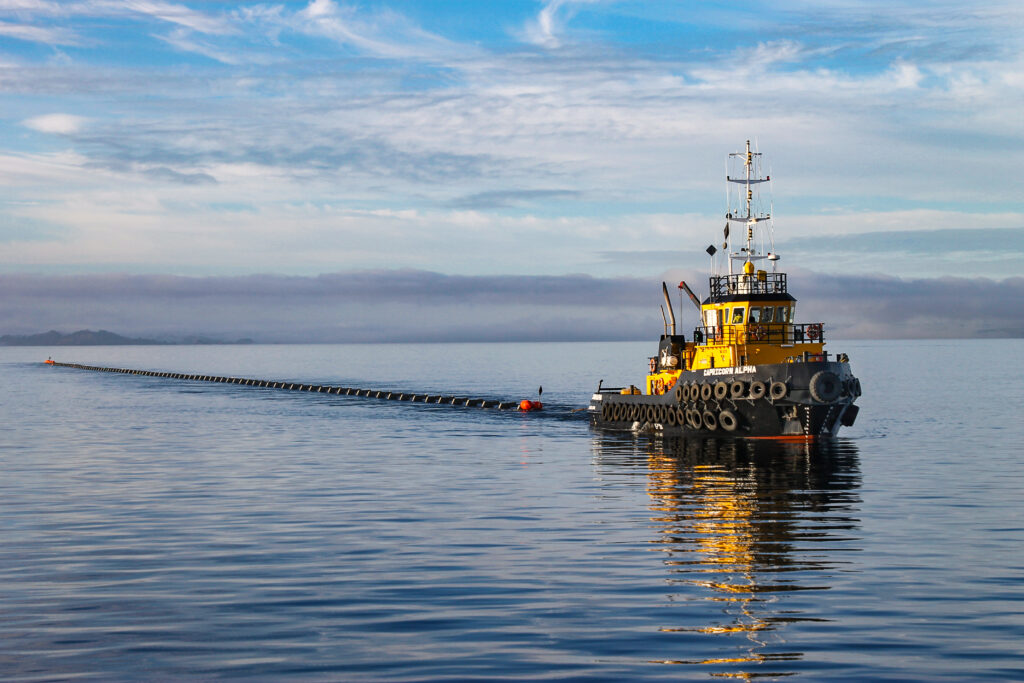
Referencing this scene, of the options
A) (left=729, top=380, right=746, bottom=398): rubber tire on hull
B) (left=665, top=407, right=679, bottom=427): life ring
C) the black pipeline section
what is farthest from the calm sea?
the black pipeline section

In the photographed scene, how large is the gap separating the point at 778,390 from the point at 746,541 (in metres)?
26.5

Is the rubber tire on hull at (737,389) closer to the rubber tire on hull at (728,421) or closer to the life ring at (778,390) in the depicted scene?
the rubber tire on hull at (728,421)

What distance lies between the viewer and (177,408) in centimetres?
9125

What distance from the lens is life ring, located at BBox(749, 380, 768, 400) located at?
51.8 m

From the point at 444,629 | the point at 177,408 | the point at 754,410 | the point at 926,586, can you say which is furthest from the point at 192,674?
the point at 177,408

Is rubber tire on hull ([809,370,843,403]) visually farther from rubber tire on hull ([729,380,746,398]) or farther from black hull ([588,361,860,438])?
rubber tire on hull ([729,380,746,398])

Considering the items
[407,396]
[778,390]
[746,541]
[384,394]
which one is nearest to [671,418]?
[778,390]

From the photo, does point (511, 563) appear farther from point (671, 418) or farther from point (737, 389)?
point (671, 418)

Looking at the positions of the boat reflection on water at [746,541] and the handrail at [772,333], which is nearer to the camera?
the boat reflection on water at [746,541]

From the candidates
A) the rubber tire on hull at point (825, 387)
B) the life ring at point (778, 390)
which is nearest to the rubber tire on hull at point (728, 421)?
the life ring at point (778, 390)

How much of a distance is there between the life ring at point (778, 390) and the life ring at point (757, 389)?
31cm

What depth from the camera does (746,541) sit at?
26141 mm

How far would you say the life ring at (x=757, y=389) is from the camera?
170ft

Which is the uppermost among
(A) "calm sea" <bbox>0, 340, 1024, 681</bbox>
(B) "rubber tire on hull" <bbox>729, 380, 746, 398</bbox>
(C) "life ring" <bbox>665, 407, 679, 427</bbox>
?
(B) "rubber tire on hull" <bbox>729, 380, 746, 398</bbox>
